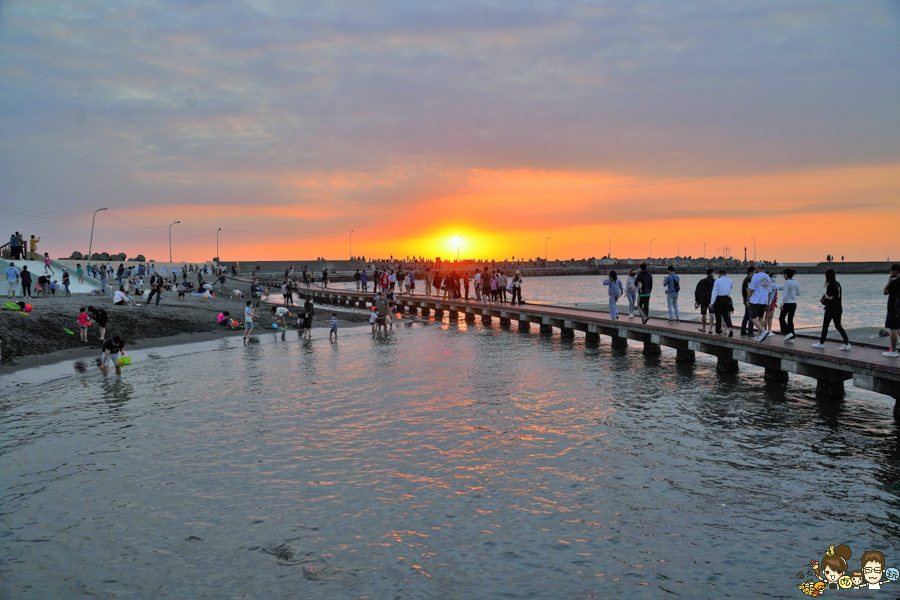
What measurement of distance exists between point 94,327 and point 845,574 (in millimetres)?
27255

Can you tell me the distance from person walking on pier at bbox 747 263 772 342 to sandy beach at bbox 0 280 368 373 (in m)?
21.9

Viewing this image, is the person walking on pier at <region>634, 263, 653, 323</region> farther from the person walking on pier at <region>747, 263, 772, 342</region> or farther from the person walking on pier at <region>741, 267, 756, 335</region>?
the person walking on pier at <region>747, 263, 772, 342</region>

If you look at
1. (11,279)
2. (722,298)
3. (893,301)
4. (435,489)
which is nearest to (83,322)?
(11,279)

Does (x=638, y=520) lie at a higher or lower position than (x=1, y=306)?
lower

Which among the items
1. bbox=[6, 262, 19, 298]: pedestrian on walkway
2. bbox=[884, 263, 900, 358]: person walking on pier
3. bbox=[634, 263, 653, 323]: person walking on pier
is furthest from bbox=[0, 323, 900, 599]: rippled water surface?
bbox=[6, 262, 19, 298]: pedestrian on walkway

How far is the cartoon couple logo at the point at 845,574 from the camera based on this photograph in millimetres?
6488

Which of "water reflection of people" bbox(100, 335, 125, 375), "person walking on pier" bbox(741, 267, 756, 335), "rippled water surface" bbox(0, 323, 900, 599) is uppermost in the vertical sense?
"person walking on pier" bbox(741, 267, 756, 335)

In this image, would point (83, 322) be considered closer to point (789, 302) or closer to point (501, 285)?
point (501, 285)

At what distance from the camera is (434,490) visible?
8992 millimetres

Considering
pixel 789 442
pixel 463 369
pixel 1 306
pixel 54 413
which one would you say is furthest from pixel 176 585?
pixel 1 306

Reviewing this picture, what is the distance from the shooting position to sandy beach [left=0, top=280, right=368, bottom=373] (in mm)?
21500

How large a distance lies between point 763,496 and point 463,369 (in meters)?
12.4

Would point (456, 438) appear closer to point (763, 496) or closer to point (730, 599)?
point (763, 496)

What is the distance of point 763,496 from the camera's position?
340 inches
